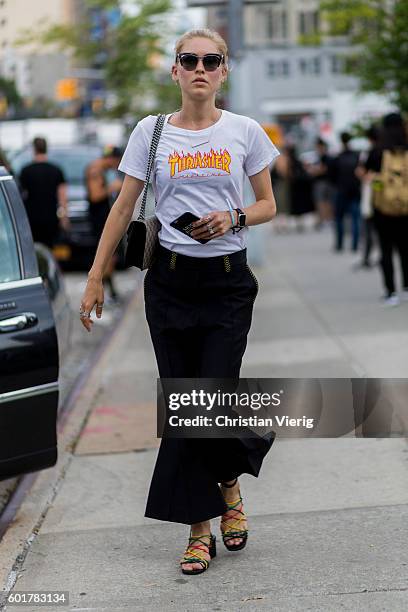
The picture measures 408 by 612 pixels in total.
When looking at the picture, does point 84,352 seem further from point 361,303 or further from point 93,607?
point 93,607

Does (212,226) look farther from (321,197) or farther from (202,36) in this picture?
(321,197)

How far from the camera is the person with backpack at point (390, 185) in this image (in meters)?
11.7

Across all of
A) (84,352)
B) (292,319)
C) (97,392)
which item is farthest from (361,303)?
(97,392)

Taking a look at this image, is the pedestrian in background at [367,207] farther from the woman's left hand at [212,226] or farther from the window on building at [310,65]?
the window on building at [310,65]

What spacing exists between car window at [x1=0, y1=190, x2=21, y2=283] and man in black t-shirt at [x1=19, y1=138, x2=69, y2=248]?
22.4 feet

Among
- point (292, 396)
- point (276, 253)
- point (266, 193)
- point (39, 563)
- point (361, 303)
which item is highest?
point (266, 193)

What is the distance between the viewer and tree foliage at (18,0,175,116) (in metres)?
36.6

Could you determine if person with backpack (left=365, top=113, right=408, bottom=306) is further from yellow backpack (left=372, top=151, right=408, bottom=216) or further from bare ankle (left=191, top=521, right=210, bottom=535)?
bare ankle (left=191, top=521, right=210, bottom=535)

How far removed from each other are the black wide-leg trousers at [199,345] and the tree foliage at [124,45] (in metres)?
30.3

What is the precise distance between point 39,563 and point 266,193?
1717 mm

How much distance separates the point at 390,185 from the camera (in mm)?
11742

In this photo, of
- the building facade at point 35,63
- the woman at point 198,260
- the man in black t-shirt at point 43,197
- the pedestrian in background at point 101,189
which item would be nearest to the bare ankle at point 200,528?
the woman at point 198,260

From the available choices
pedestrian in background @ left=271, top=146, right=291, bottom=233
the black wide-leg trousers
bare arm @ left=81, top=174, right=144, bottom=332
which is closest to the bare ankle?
the black wide-leg trousers

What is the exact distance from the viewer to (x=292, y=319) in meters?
12.1
